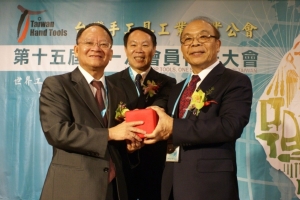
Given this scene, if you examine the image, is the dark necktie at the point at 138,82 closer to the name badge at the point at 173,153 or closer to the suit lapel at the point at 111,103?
the suit lapel at the point at 111,103

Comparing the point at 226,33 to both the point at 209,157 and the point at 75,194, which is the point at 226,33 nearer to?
the point at 209,157

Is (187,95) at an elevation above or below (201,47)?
below

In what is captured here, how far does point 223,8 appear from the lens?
3.64 meters

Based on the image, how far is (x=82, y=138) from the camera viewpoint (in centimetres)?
184

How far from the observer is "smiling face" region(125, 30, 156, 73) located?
2883 millimetres

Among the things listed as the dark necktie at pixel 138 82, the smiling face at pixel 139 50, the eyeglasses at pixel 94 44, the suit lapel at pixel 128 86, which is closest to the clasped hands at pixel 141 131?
the eyeglasses at pixel 94 44

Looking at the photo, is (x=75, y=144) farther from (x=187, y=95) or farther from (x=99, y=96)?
(x=187, y=95)

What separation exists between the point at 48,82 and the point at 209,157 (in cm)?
104

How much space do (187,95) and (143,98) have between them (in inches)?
27.2

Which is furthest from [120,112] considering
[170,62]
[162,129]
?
[170,62]

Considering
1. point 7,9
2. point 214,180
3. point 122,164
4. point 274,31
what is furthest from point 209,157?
point 7,9

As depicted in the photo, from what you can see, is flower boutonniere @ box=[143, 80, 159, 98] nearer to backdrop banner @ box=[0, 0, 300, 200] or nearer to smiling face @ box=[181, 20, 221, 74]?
smiling face @ box=[181, 20, 221, 74]

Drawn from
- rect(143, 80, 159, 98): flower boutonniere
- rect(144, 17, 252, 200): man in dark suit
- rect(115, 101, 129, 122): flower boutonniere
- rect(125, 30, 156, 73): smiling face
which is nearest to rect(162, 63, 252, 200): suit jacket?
rect(144, 17, 252, 200): man in dark suit

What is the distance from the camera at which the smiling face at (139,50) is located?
2.88m
